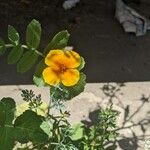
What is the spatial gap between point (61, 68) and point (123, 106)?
74.0 inches

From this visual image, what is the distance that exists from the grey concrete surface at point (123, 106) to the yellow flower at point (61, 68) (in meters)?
1.50

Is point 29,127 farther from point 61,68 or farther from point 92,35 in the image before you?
point 92,35

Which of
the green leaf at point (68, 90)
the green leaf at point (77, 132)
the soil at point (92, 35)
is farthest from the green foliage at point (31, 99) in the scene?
the soil at point (92, 35)

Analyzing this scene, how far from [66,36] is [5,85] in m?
2.07

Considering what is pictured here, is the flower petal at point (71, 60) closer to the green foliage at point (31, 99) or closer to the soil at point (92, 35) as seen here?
the green foliage at point (31, 99)

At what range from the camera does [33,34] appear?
7.88 ft

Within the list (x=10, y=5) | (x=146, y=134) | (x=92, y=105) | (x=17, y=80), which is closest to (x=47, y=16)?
(x=10, y=5)

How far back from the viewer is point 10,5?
556cm

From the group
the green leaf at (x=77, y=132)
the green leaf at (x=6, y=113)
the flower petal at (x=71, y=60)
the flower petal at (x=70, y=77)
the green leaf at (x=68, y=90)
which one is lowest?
the green leaf at (x=77, y=132)

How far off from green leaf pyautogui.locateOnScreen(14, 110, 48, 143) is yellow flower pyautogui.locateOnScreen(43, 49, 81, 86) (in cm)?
31

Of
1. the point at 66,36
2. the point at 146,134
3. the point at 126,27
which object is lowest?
the point at 146,134

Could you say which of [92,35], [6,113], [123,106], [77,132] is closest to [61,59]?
[6,113]

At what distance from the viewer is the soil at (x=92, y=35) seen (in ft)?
15.1

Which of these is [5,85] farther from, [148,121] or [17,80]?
[148,121]
